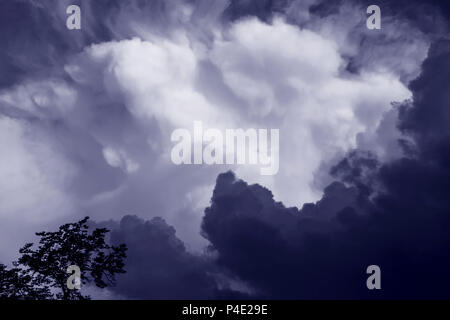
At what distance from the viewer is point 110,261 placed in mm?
25594

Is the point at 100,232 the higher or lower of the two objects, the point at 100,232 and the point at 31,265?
the higher

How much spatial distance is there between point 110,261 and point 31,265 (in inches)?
229
